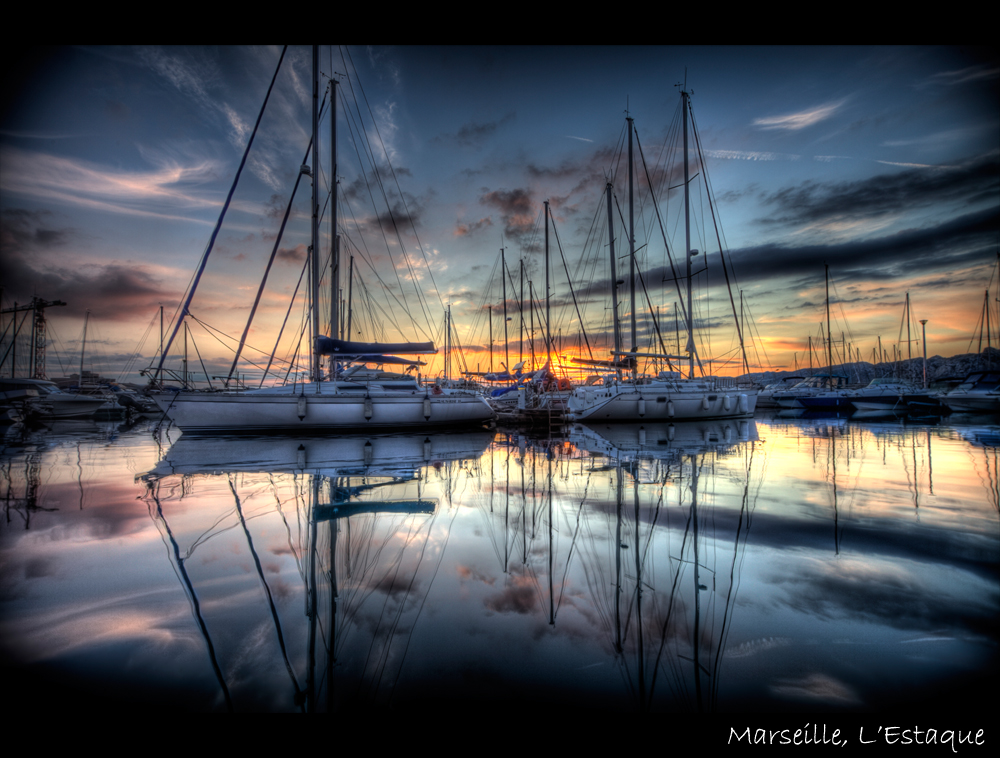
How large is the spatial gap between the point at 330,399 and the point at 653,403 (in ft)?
56.6

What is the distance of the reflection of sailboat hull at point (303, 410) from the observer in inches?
682

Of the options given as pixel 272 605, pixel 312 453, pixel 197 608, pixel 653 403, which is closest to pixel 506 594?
pixel 272 605

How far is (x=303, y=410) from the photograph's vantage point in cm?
1798

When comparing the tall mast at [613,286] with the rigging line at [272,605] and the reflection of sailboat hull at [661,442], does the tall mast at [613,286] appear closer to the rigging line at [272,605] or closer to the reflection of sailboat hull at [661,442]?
the reflection of sailboat hull at [661,442]

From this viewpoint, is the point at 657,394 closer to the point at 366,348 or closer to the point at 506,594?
the point at 366,348

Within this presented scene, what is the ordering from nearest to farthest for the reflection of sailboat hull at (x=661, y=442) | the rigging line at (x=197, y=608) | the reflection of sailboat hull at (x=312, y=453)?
the rigging line at (x=197, y=608) → the reflection of sailboat hull at (x=312, y=453) → the reflection of sailboat hull at (x=661, y=442)

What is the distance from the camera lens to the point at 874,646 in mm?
2742

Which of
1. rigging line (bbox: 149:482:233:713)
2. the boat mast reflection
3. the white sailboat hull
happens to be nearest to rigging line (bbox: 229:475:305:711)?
the boat mast reflection

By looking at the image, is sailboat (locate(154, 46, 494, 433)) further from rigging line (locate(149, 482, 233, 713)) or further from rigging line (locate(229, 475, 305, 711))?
rigging line (locate(229, 475, 305, 711))

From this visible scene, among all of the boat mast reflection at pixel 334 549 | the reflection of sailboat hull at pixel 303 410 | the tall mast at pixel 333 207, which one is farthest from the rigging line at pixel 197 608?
the tall mast at pixel 333 207

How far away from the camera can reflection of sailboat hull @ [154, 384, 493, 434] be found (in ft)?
56.8

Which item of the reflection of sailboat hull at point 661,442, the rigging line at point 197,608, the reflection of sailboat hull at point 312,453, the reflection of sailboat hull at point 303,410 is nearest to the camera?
the rigging line at point 197,608

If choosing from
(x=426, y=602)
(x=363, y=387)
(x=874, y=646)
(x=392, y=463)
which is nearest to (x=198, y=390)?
(x=363, y=387)

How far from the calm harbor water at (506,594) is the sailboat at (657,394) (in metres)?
15.8
